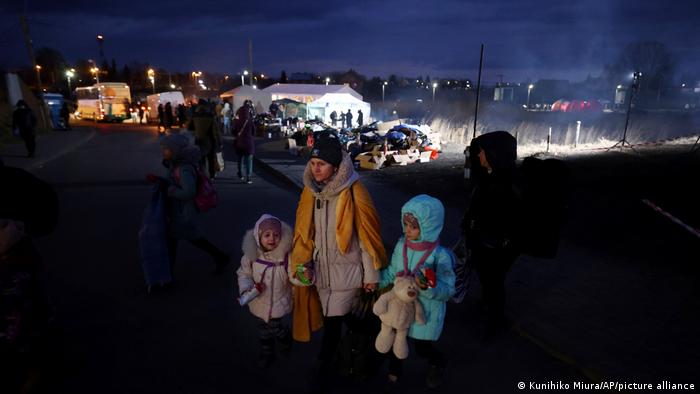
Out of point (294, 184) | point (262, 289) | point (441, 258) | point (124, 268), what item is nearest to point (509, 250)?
point (441, 258)

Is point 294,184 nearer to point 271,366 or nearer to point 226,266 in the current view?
point 226,266

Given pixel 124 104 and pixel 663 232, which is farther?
pixel 124 104

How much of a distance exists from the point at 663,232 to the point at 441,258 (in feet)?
17.2

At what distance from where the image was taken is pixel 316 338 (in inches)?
159

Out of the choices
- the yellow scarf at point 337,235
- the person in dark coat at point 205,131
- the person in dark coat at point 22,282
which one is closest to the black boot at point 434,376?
the yellow scarf at point 337,235

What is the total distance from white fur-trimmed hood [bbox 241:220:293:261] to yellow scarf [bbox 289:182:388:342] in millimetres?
90

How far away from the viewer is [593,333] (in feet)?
12.8

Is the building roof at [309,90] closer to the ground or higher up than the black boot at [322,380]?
higher up

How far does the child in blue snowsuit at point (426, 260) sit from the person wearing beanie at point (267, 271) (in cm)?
81

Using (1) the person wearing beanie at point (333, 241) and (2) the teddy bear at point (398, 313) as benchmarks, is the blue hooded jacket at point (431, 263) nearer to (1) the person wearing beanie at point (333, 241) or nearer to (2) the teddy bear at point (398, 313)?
(2) the teddy bear at point (398, 313)

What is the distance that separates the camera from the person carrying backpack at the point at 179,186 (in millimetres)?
4742

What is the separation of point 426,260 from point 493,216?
3.02 feet

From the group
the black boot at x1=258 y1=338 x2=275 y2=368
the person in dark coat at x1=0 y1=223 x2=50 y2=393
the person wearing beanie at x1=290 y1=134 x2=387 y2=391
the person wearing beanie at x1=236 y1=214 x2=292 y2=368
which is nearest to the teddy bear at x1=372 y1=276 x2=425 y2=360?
the person wearing beanie at x1=290 y1=134 x2=387 y2=391

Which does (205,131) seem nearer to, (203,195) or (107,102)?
(203,195)
